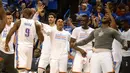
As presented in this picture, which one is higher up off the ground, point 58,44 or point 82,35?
point 82,35

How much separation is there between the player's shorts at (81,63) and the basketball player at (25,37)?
1362 millimetres

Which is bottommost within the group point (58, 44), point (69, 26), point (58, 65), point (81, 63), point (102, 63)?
point (58, 65)

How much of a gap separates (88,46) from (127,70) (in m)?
1.74

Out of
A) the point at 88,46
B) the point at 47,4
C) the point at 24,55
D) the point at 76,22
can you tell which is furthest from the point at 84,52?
the point at 47,4

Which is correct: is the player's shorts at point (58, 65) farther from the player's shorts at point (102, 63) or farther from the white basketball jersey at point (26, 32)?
the player's shorts at point (102, 63)

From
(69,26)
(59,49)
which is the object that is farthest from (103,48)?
(69,26)

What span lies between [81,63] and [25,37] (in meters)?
1.73

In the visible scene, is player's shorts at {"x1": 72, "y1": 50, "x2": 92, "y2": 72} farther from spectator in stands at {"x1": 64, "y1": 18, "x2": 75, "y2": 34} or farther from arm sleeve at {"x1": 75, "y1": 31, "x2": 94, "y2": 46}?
spectator in stands at {"x1": 64, "y1": 18, "x2": 75, "y2": 34}

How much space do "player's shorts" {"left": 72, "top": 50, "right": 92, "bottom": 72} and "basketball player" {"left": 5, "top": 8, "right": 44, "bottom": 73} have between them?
1362mm

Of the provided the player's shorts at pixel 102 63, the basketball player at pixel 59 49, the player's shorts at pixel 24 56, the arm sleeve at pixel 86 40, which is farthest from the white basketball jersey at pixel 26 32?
the player's shorts at pixel 102 63

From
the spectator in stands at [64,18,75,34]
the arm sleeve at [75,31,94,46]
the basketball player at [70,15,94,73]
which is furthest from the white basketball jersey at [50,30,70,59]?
the spectator in stands at [64,18,75,34]

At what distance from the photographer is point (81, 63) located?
410 inches

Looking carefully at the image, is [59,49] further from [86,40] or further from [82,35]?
[86,40]

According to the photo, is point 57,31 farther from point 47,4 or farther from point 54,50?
point 47,4
